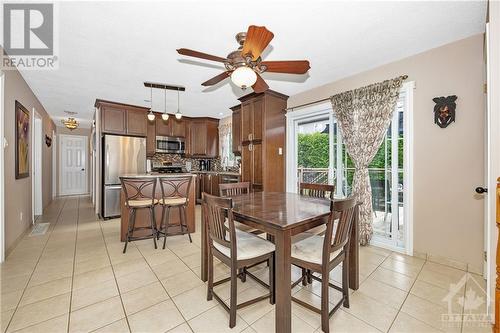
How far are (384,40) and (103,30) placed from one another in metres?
3.04

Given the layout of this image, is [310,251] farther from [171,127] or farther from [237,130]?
[171,127]

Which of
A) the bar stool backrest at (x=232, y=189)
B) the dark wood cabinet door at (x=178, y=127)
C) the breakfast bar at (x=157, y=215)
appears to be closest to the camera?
the bar stool backrest at (x=232, y=189)

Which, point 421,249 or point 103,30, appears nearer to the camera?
point 103,30

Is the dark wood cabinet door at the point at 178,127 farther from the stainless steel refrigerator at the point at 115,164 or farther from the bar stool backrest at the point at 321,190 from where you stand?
the bar stool backrest at the point at 321,190

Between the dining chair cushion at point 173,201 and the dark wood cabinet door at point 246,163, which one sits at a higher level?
the dark wood cabinet door at point 246,163

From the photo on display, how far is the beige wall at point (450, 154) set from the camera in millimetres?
2297

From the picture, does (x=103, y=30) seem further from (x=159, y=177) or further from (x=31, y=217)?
(x=31, y=217)

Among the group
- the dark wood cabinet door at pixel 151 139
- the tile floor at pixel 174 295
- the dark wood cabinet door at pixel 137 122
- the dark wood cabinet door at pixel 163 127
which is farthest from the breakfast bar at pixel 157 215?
the dark wood cabinet door at pixel 163 127

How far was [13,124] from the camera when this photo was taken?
301 cm

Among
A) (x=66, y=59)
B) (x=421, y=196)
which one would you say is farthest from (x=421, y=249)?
(x=66, y=59)

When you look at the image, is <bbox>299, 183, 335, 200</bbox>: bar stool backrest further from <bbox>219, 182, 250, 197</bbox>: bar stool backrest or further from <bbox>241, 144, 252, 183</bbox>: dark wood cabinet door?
<bbox>241, 144, 252, 183</bbox>: dark wood cabinet door

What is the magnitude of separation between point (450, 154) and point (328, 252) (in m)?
2.14

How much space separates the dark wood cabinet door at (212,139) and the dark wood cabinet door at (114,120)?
7.23 feet

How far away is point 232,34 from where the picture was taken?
2.29 meters
